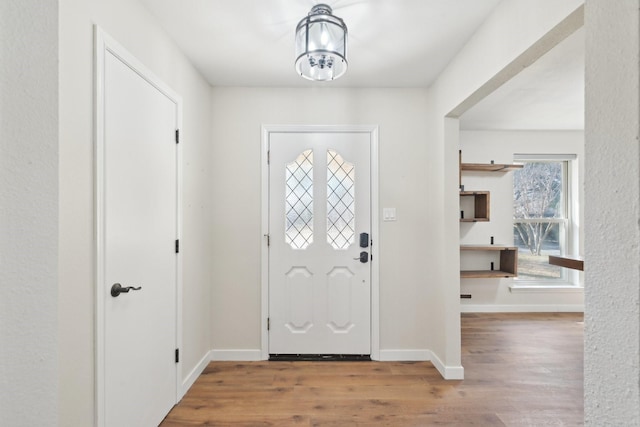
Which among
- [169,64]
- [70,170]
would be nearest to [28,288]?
[70,170]

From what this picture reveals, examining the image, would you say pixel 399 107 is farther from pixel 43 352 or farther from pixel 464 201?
pixel 43 352

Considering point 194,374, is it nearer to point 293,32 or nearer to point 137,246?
point 137,246

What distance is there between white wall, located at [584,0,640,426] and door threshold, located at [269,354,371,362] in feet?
7.00

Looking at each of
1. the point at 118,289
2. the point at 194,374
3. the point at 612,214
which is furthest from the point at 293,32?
the point at 194,374

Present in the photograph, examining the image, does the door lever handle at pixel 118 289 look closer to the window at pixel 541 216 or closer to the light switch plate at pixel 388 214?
the light switch plate at pixel 388 214

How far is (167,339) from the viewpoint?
194cm

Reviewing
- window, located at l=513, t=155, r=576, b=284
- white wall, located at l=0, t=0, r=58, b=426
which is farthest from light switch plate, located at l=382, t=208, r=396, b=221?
window, located at l=513, t=155, r=576, b=284

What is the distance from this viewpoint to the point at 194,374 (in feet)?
7.70

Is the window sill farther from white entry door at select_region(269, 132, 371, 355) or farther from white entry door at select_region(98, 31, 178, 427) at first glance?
white entry door at select_region(98, 31, 178, 427)

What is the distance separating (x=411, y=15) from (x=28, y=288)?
2057 mm

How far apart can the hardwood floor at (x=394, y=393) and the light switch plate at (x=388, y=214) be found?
125 centimetres

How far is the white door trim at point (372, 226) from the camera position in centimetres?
270

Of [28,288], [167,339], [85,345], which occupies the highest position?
[28,288]

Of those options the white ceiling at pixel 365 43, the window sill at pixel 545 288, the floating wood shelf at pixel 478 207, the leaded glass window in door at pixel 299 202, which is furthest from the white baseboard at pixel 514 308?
the leaded glass window in door at pixel 299 202
